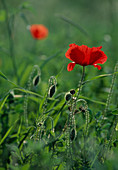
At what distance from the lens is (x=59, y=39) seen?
3.97m

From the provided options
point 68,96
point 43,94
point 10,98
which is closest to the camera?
point 68,96

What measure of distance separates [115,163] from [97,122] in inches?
13.6

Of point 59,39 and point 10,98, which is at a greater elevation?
point 59,39

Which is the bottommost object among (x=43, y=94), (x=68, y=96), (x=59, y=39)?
(x=68, y=96)

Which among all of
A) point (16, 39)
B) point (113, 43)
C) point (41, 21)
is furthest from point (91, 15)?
point (113, 43)

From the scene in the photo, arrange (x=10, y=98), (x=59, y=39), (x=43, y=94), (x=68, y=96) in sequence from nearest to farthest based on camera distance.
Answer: (x=68, y=96) < (x=10, y=98) < (x=43, y=94) < (x=59, y=39)

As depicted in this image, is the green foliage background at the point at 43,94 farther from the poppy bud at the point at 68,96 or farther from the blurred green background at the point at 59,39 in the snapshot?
the poppy bud at the point at 68,96

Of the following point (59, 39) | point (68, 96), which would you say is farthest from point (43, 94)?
point (59, 39)

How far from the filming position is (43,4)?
23.0 feet

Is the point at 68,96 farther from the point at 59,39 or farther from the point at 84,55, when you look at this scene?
the point at 59,39

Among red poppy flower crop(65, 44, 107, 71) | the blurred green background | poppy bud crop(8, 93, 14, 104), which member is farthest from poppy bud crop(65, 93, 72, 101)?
poppy bud crop(8, 93, 14, 104)

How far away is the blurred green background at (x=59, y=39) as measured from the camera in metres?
1.73

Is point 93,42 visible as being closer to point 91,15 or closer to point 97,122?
point 97,122

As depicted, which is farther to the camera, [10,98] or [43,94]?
[43,94]
